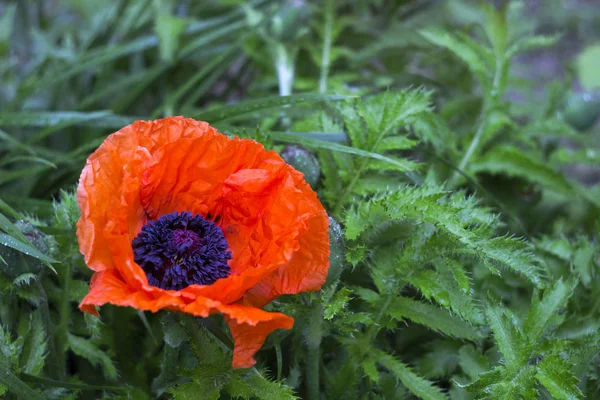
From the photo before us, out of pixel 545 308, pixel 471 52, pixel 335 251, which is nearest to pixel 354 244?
pixel 335 251

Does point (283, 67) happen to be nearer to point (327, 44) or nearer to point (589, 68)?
point (327, 44)

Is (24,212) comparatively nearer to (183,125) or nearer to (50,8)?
(183,125)

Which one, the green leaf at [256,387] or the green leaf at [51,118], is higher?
the green leaf at [51,118]

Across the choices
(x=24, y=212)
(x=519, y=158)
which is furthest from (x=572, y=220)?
(x=24, y=212)

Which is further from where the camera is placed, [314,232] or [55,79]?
[55,79]

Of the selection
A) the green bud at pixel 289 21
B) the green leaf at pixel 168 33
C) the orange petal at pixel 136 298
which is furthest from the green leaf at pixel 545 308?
the green leaf at pixel 168 33

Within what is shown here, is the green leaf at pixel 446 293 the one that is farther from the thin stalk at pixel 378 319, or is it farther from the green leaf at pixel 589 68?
the green leaf at pixel 589 68
